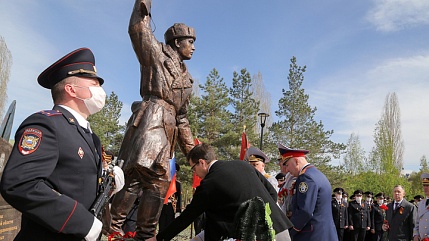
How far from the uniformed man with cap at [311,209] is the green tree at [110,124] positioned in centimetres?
3166

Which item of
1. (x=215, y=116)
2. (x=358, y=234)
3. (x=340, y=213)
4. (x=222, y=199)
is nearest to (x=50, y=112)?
(x=222, y=199)

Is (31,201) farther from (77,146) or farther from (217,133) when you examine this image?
(217,133)

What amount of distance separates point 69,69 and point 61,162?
1.95 ft

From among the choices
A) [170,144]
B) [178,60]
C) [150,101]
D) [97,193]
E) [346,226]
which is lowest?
[346,226]

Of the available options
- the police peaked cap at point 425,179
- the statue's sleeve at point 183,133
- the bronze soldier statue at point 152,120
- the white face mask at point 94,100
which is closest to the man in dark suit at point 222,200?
the white face mask at point 94,100

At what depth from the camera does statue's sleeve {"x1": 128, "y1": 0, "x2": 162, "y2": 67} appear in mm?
4852

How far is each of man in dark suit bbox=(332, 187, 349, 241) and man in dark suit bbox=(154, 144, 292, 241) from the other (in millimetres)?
12597

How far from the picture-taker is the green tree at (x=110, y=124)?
3544 cm

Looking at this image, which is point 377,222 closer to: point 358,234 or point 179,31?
point 358,234

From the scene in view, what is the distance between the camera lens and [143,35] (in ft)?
16.0

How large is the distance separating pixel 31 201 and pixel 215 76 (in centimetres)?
3297

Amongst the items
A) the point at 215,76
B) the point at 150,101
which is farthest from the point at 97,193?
the point at 215,76

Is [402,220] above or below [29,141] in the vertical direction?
below

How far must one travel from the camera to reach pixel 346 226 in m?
15.3
